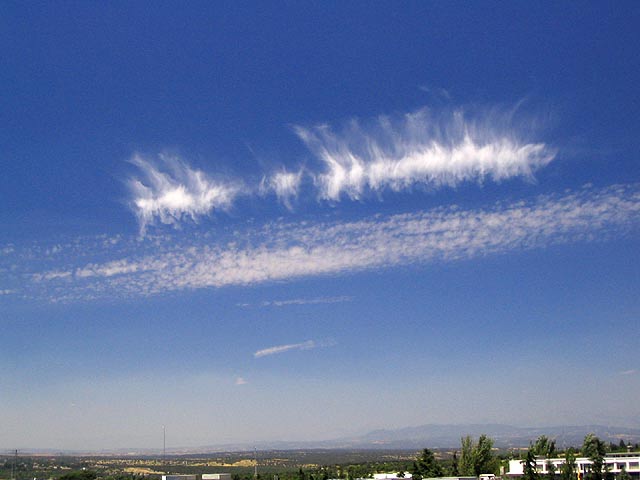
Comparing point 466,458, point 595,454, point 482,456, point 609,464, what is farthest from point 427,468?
point 609,464

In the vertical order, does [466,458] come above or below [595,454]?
below

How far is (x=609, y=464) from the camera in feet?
305

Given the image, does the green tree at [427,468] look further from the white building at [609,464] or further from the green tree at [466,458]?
the white building at [609,464]

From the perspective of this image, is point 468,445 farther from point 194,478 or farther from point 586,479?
point 194,478

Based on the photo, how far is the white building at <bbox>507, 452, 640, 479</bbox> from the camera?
92625 millimetres

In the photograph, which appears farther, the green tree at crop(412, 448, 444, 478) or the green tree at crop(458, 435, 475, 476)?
the green tree at crop(458, 435, 475, 476)

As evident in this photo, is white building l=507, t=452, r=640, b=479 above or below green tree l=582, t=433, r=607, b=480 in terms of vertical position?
below

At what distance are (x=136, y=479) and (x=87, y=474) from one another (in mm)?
12281

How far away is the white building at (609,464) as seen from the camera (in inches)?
3647

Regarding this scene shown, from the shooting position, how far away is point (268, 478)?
140375 mm

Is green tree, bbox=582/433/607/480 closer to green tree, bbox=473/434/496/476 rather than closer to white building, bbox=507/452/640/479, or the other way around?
white building, bbox=507/452/640/479

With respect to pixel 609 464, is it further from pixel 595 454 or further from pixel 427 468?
pixel 427 468

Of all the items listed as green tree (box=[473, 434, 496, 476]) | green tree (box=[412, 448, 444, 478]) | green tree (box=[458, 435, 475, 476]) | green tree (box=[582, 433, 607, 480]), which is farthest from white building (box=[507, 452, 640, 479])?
green tree (box=[412, 448, 444, 478])

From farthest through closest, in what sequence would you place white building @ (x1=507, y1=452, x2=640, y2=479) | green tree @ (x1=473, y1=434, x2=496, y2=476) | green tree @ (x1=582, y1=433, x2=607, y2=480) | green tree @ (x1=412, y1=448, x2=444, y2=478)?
green tree @ (x1=473, y1=434, x2=496, y2=476), green tree @ (x1=412, y1=448, x2=444, y2=478), white building @ (x1=507, y1=452, x2=640, y2=479), green tree @ (x1=582, y1=433, x2=607, y2=480)
